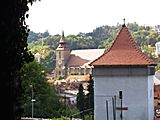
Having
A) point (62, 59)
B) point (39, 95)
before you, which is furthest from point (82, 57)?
point (39, 95)

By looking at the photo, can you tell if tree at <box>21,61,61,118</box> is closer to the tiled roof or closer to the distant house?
the distant house

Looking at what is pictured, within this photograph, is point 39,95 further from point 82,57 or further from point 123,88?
point 82,57

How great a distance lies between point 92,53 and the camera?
120 metres

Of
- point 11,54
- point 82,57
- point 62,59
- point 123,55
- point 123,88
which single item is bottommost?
point 123,88

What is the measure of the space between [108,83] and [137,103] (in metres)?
1.95

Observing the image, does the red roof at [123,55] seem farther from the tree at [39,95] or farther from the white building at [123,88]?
the tree at [39,95]

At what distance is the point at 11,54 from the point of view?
6.52 m

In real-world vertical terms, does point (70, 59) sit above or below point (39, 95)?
above

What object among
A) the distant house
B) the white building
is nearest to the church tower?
the distant house

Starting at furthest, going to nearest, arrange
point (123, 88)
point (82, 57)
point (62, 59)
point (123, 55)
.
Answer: point (82, 57) < point (62, 59) < point (123, 55) < point (123, 88)

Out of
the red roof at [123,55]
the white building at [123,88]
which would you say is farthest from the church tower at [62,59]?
the white building at [123,88]

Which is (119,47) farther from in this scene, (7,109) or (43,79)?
(7,109)

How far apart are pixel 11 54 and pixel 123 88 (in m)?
20.9

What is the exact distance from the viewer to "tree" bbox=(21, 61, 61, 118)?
41.5 metres
